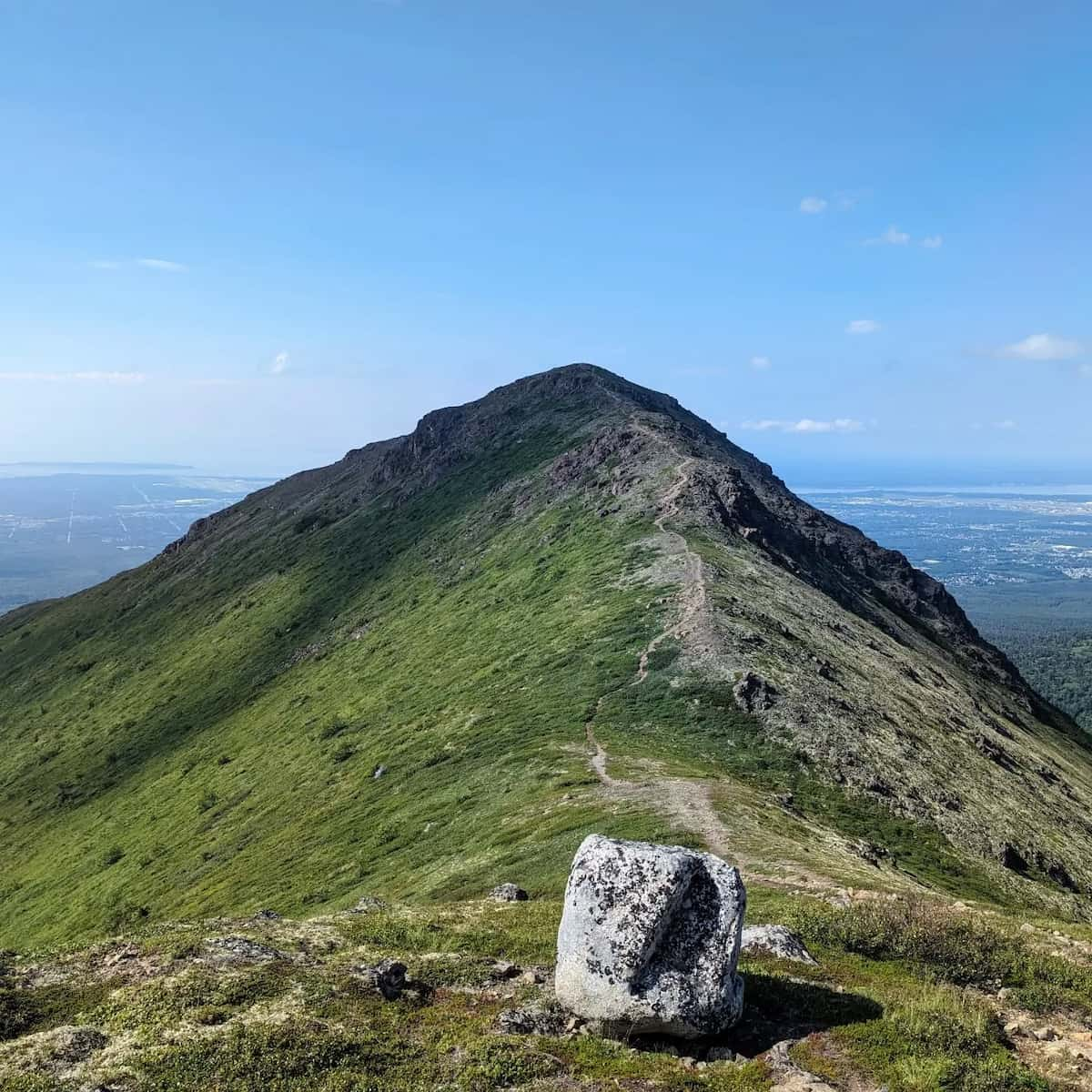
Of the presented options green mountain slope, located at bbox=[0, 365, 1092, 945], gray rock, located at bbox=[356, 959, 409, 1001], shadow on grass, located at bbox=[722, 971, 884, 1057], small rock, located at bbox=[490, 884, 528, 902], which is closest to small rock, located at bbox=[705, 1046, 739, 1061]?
shadow on grass, located at bbox=[722, 971, 884, 1057]

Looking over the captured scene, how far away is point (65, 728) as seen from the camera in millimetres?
109062

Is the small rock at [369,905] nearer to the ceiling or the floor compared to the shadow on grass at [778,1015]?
nearer to the floor

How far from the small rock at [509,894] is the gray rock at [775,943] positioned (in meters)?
10.4

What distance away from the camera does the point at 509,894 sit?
30391 millimetres

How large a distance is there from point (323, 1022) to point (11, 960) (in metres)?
10.5

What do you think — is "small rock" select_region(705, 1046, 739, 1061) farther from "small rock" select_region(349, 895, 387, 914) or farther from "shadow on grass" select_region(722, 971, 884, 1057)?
"small rock" select_region(349, 895, 387, 914)

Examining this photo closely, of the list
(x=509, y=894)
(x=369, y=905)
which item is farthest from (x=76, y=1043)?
(x=509, y=894)

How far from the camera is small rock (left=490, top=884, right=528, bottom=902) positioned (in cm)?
3017

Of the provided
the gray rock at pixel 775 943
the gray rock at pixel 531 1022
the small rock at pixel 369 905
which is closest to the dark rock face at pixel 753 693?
the small rock at pixel 369 905

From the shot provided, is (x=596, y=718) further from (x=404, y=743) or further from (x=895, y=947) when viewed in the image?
(x=895, y=947)

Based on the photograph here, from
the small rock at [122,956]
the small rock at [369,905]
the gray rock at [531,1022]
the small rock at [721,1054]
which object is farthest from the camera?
the small rock at [369,905]

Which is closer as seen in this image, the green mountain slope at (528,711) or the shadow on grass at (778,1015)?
the shadow on grass at (778,1015)

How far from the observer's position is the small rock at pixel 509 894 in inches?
1188

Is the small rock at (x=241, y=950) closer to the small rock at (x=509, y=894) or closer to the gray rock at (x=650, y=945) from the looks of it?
the gray rock at (x=650, y=945)
